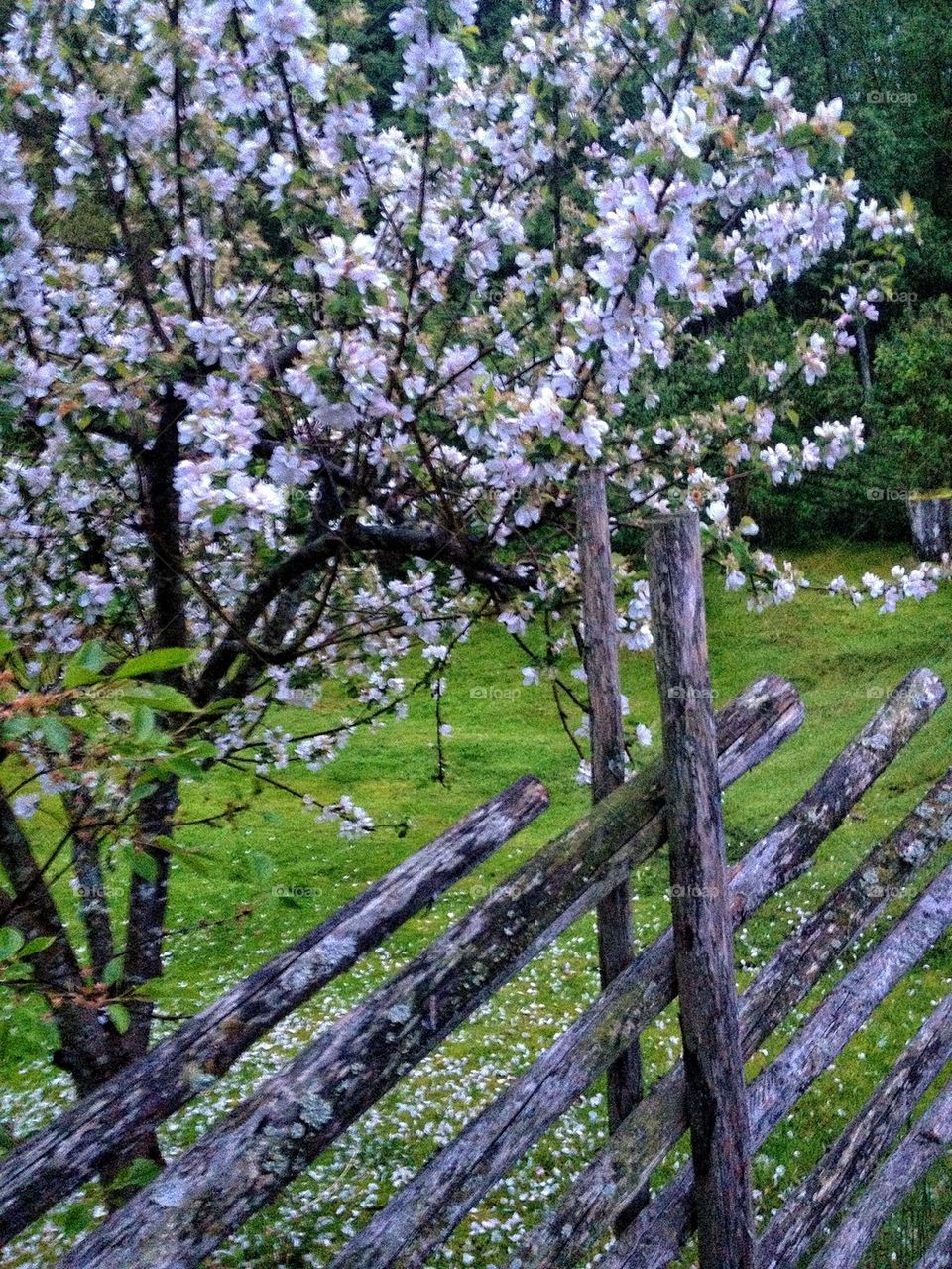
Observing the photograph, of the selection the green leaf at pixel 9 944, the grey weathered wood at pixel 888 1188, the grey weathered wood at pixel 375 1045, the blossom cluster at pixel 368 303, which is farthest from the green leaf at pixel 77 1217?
the grey weathered wood at pixel 888 1188

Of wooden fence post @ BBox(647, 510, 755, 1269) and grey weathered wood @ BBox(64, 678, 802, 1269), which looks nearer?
grey weathered wood @ BBox(64, 678, 802, 1269)

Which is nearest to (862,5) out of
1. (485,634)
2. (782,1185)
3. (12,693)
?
(485,634)

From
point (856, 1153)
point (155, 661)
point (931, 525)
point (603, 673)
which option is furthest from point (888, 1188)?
point (931, 525)

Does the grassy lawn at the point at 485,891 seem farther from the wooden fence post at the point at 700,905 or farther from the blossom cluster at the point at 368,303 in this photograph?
the blossom cluster at the point at 368,303

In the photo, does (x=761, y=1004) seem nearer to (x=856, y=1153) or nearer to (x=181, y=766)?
(x=856, y=1153)

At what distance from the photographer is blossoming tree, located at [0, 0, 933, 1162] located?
3191 mm

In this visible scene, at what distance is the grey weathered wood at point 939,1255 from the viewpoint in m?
3.12

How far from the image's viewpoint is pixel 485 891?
8984mm

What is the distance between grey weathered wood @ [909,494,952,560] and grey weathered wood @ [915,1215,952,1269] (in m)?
12.4

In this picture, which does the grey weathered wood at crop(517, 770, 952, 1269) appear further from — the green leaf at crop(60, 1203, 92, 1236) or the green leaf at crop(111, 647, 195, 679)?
the green leaf at crop(111, 647, 195, 679)

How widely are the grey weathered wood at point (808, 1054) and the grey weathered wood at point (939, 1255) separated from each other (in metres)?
0.67

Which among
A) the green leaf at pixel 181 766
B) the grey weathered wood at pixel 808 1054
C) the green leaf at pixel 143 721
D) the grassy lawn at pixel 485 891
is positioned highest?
the green leaf at pixel 143 721

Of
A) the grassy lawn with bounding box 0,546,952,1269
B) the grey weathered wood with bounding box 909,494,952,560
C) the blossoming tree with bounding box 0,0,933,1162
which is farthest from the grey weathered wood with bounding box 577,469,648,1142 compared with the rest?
the grey weathered wood with bounding box 909,494,952,560

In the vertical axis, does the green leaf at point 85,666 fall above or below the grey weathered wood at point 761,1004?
above
